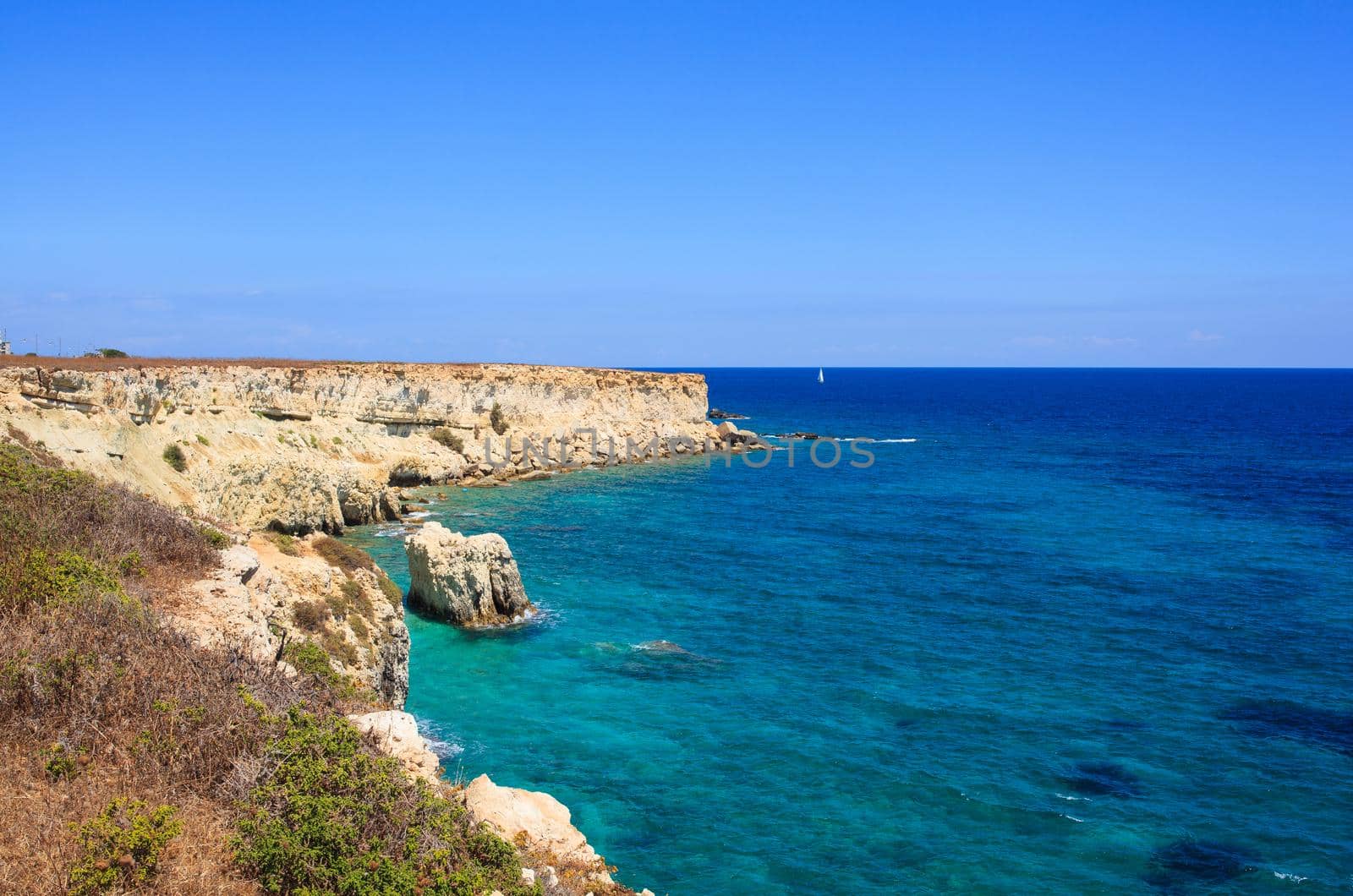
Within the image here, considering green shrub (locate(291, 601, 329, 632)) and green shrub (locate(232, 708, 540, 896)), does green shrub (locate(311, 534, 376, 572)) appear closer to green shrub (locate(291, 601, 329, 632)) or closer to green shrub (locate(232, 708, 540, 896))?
green shrub (locate(291, 601, 329, 632))

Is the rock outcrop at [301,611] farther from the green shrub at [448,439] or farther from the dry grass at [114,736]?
the green shrub at [448,439]

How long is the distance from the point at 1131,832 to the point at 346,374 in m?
64.3


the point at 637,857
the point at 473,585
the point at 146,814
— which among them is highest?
the point at 146,814

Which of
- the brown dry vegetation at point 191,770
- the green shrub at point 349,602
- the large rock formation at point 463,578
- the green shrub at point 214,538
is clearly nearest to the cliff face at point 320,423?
the green shrub at point 349,602

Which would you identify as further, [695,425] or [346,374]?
[695,425]

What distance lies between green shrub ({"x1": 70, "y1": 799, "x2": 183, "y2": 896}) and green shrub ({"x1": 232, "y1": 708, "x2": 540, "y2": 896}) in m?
0.59

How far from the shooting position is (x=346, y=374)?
69250 millimetres

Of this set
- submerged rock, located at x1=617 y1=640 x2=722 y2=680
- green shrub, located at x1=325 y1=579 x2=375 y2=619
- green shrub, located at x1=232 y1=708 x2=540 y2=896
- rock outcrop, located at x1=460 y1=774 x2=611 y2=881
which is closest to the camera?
green shrub, located at x1=232 y1=708 x2=540 y2=896

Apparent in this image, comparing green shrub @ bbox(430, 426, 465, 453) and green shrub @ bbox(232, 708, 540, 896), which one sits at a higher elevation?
green shrub @ bbox(430, 426, 465, 453)

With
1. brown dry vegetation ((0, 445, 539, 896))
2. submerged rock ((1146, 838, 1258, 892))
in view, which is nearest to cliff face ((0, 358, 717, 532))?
brown dry vegetation ((0, 445, 539, 896))

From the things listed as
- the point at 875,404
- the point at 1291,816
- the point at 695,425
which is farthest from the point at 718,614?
the point at 875,404

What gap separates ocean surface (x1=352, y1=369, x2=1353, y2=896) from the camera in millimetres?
15461

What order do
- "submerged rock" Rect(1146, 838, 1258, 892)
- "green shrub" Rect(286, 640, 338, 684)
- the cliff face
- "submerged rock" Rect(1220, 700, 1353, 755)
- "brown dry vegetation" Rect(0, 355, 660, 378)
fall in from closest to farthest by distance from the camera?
"green shrub" Rect(286, 640, 338, 684)
"submerged rock" Rect(1146, 838, 1258, 892)
"submerged rock" Rect(1220, 700, 1353, 755)
the cliff face
"brown dry vegetation" Rect(0, 355, 660, 378)

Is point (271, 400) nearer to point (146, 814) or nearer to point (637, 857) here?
point (637, 857)
